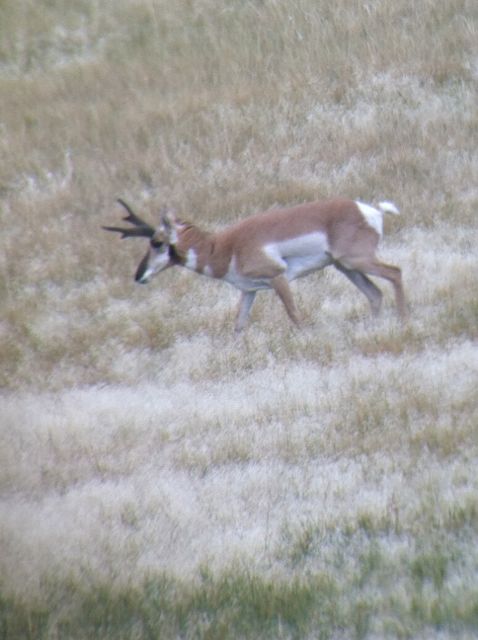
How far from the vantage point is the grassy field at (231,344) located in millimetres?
6902

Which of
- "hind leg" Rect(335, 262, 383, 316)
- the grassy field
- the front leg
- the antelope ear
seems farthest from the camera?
the antelope ear

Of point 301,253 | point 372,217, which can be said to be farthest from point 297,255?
point 372,217

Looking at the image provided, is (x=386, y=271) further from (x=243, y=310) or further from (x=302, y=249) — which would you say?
(x=243, y=310)

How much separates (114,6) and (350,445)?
54.8 feet

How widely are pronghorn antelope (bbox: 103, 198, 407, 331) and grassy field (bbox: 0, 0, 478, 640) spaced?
1.29 ft

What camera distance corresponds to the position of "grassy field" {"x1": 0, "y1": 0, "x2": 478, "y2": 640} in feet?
22.6

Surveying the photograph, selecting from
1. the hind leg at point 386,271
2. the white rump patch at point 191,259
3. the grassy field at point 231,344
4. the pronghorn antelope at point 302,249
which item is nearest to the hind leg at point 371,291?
the pronghorn antelope at point 302,249

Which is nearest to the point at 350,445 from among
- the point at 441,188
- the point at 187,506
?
the point at 187,506

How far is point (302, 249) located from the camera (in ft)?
38.3

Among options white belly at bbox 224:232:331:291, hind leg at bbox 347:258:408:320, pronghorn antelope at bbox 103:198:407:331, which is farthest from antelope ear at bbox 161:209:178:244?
hind leg at bbox 347:258:408:320

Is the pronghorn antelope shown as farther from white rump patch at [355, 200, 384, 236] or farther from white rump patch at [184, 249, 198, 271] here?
white rump patch at [184, 249, 198, 271]

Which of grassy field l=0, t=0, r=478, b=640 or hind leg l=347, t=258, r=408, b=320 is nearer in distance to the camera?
grassy field l=0, t=0, r=478, b=640

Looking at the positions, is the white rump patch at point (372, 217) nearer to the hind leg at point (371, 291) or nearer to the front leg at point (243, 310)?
the hind leg at point (371, 291)

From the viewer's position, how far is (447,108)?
18484mm
